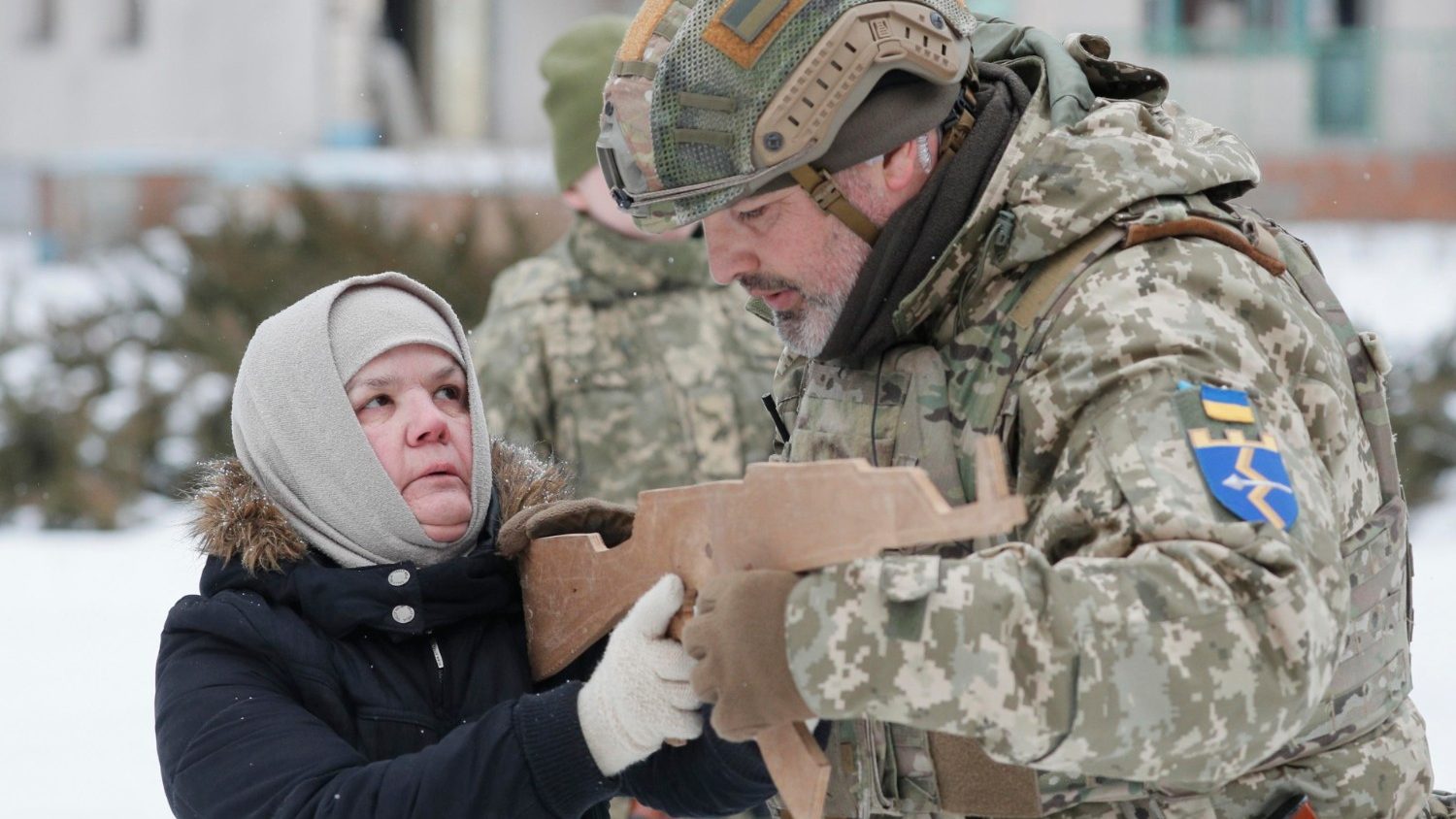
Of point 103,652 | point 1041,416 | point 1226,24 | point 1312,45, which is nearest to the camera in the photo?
point 1041,416

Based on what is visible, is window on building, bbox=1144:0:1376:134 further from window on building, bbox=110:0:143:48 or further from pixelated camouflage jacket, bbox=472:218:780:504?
pixelated camouflage jacket, bbox=472:218:780:504

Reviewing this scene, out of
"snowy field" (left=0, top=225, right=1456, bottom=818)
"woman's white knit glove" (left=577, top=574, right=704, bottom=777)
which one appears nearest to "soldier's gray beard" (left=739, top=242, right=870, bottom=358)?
"woman's white knit glove" (left=577, top=574, right=704, bottom=777)

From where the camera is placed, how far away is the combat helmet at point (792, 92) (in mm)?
2264

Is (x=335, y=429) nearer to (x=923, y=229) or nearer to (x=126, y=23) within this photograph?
(x=923, y=229)

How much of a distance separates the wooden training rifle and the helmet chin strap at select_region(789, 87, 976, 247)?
0.45 meters

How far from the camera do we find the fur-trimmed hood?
8.30 feet

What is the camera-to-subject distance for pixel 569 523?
2.56 m

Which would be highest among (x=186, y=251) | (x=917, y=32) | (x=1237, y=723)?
(x=917, y=32)

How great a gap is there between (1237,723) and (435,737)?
1165 millimetres

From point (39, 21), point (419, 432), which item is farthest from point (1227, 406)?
point (39, 21)

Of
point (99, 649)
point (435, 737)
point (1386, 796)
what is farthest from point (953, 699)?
point (99, 649)

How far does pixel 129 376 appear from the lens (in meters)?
9.91

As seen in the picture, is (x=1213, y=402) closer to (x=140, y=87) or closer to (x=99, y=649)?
(x=99, y=649)

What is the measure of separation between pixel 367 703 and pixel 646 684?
0.52 m
